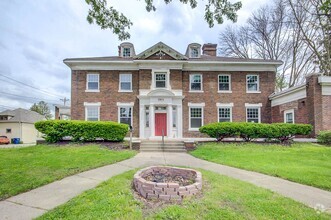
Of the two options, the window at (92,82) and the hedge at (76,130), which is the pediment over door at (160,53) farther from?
the hedge at (76,130)

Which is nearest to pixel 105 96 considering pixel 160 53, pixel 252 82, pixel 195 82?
pixel 160 53

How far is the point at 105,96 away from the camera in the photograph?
17.5 meters

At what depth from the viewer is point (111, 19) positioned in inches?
281

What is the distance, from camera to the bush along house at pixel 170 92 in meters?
16.9

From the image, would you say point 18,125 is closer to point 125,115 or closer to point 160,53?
point 125,115

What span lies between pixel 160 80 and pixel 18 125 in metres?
31.3

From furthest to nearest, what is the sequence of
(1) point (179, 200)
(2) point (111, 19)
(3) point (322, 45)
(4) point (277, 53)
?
(4) point (277, 53) → (3) point (322, 45) → (2) point (111, 19) → (1) point (179, 200)

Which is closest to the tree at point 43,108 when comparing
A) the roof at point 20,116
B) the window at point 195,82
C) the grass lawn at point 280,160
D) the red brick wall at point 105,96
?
the roof at point 20,116

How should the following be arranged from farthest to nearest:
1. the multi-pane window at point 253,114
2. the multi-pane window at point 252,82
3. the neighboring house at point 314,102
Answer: the multi-pane window at point 252,82, the multi-pane window at point 253,114, the neighboring house at point 314,102

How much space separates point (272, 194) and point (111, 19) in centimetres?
702

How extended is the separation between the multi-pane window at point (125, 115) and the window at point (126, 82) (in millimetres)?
1695

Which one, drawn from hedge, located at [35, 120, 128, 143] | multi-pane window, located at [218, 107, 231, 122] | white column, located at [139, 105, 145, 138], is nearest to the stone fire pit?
hedge, located at [35, 120, 128, 143]

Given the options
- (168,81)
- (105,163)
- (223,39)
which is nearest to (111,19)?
(105,163)

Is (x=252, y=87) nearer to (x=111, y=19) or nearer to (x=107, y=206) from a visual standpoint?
(x=111, y=19)
